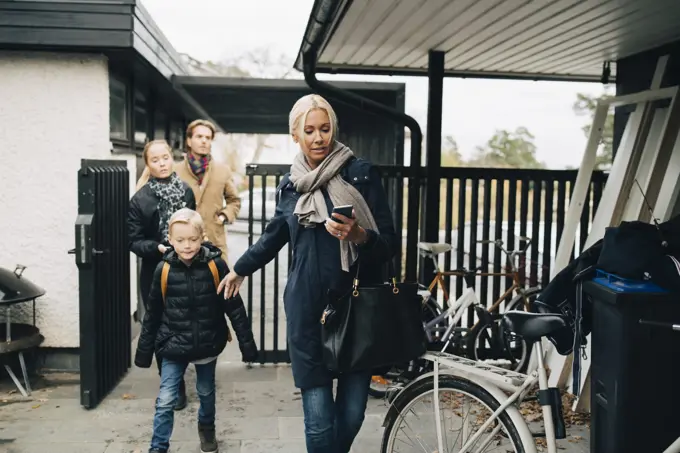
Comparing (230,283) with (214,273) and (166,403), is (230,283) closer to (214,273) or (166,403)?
(214,273)

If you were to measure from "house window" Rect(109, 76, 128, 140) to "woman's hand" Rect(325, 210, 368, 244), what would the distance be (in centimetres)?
410

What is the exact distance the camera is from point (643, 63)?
6.03m

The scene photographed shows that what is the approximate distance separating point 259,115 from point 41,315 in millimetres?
7762

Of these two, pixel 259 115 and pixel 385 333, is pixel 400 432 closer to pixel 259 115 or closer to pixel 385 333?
pixel 385 333

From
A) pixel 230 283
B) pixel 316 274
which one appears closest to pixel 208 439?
pixel 230 283

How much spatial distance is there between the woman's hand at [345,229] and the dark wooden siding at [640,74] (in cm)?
349

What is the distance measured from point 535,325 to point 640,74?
3.96 m

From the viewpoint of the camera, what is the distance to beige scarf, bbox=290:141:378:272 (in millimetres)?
2980

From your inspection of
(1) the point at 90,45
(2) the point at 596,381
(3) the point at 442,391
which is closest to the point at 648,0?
(2) the point at 596,381

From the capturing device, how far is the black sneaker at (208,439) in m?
4.18

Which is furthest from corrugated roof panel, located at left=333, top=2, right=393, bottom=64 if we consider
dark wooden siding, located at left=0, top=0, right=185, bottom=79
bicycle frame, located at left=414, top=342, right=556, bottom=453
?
bicycle frame, located at left=414, top=342, right=556, bottom=453

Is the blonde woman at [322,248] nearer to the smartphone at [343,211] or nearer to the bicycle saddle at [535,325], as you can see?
the smartphone at [343,211]

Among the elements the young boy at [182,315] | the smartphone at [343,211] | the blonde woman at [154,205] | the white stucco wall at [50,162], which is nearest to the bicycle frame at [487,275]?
the blonde woman at [154,205]

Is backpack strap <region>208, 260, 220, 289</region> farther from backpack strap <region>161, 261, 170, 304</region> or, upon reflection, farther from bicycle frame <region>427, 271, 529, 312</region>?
bicycle frame <region>427, 271, 529, 312</region>
